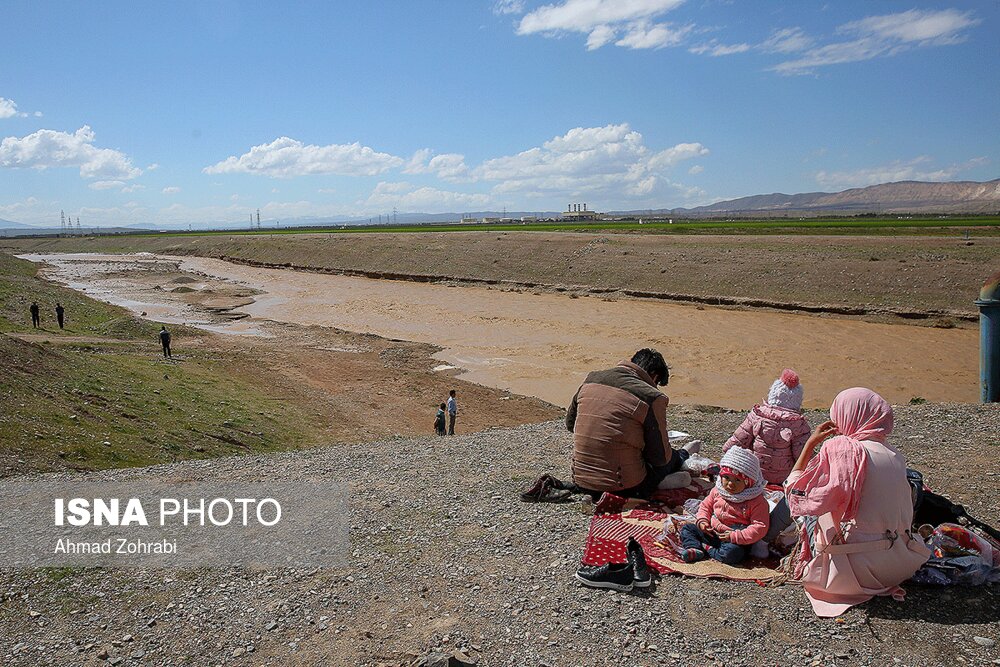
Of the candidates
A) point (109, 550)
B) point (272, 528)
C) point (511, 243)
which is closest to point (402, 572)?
point (272, 528)

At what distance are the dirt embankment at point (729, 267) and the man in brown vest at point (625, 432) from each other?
2917 centimetres

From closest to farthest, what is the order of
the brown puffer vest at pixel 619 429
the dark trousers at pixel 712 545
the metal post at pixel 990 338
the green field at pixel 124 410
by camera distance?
the dark trousers at pixel 712 545 → the brown puffer vest at pixel 619 429 → the green field at pixel 124 410 → the metal post at pixel 990 338

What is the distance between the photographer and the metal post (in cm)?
1212

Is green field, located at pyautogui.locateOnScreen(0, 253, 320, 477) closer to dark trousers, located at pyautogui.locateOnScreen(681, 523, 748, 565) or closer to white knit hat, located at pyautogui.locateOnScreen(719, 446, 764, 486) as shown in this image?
dark trousers, located at pyautogui.locateOnScreen(681, 523, 748, 565)

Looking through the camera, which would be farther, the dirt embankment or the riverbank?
the dirt embankment

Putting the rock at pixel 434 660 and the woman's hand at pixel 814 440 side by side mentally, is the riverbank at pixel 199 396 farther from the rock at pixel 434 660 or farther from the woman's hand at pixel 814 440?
the woman's hand at pixel 814 440

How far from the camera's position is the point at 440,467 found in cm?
940

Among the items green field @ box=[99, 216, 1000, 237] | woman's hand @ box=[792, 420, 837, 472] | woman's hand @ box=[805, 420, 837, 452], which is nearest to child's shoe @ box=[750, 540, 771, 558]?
woman's hand @ box=[792, 420, 837, 472]

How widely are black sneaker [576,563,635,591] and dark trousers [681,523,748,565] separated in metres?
0.55

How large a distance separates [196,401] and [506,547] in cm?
1300

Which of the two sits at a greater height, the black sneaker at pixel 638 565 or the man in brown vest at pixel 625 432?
the man in brown vest at pixel 625 432

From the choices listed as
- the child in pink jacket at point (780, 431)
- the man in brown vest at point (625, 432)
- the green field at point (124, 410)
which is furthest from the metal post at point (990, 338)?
the green field at point (124, 410)

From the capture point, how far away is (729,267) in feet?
137

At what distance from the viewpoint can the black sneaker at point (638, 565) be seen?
5477 millimetres
